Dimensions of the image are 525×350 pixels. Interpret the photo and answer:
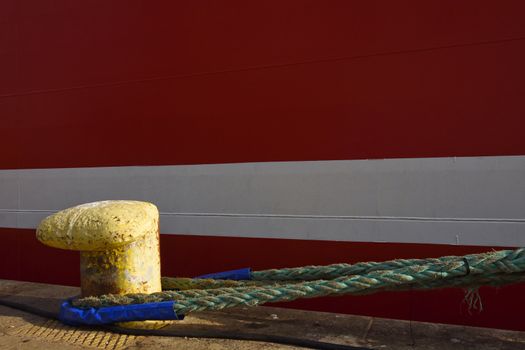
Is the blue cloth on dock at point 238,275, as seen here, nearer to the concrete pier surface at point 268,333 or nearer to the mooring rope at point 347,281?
the mooring rope at point 347,281

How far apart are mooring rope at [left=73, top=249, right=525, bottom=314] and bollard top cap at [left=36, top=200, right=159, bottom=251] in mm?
373

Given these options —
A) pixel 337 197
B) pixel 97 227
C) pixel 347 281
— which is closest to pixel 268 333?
pixel 347 281

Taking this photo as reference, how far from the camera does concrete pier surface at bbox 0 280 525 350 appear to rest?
2439mm

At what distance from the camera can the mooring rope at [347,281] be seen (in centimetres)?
220

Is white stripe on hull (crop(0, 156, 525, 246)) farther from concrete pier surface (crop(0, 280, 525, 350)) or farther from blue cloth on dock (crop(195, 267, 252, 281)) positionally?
concrete pier surface (crop(0, 280, 525, 350))

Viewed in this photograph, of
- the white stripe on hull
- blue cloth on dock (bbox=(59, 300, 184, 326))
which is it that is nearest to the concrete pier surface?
blue cloth on dock (bbox=(59, 300, 184, 326))

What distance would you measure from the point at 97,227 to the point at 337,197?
156 cm

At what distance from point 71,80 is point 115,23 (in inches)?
27.5

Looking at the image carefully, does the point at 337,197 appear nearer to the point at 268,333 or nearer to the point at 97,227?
the point at 268,333

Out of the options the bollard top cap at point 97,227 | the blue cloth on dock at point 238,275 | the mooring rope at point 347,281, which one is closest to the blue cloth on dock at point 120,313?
the mooring rope at point 347,281

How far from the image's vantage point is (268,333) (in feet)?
8.57

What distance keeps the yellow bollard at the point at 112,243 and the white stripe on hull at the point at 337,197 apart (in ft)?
2.27

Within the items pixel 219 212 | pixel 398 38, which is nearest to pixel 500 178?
pixel 398 38

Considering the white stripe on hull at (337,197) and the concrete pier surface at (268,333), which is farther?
the white stripe on hull at (337,197)
